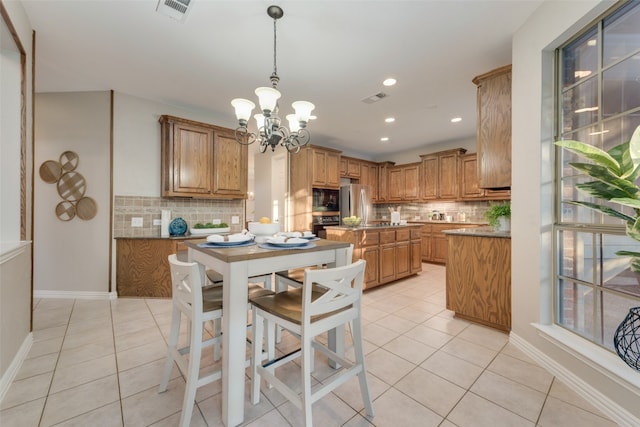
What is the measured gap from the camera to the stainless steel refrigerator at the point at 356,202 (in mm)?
5172

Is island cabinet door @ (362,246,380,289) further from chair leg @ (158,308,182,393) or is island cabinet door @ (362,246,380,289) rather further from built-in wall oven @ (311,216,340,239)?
chair leg @ (158,308,182,393)

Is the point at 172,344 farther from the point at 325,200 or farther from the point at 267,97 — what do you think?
the point at 325,200

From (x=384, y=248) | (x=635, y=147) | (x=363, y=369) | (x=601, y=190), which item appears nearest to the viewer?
(x=635, y=147)

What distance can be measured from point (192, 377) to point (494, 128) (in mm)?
3150

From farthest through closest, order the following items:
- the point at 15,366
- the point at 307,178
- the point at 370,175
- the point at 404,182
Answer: the point at 370,175
the point at 404,182
the point at 307,178
the point at 15,366

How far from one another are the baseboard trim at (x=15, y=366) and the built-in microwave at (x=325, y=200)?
3969 mm

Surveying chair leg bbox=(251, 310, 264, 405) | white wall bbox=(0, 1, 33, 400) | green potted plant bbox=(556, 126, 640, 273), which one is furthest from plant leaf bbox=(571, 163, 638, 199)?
white wall bbox=(0, 1, 33, 400)

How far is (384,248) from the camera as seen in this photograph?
3.92 metres

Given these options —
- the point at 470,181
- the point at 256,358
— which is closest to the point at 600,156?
the point at 256,358

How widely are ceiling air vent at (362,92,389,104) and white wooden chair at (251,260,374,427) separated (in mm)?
2797

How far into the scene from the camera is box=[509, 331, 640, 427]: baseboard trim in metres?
1.37

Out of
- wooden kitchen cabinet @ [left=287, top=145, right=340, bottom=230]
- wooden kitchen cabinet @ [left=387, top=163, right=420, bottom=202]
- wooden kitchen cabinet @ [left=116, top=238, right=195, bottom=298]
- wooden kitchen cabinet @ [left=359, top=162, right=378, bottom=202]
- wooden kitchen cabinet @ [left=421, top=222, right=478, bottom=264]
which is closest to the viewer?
wooden kitchen cabinet @ [left=116, top=238, right=195, bottom=298]

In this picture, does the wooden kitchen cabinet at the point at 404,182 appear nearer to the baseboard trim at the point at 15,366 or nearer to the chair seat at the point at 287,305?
the chair seat at the point at 287,305

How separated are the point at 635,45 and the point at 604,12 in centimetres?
29
